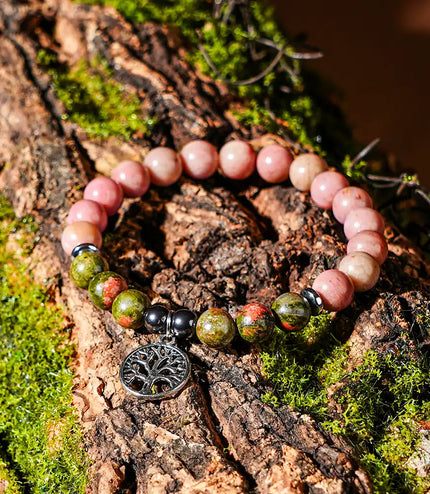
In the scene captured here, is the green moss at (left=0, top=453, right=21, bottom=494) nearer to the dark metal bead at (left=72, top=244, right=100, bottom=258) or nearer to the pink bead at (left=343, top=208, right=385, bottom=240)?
the dark metal bead at (left=72, top=244, right=100, bottom=258)

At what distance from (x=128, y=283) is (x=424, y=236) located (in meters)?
1.23

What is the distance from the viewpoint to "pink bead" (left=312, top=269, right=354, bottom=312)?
5.28 ft

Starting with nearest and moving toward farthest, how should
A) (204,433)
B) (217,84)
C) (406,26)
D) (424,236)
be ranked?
(204,433) → (424,236) → (217,84) → (406,26)

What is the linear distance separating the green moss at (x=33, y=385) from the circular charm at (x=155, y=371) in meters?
0.19

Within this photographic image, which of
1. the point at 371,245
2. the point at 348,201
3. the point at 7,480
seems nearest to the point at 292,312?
the point at 371,245

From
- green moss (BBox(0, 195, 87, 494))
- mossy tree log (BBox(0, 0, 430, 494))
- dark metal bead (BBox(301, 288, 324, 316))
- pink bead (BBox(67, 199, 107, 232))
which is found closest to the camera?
mossy tree log (BBox(0, 0, 430, 494))

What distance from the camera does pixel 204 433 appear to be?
137 centimetres

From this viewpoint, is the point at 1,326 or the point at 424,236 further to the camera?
the point at 424,236

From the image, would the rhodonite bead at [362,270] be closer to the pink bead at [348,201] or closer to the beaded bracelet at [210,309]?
the beaded bracelet at [210,309]

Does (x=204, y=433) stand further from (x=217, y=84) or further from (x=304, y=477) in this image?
(x=217, y=84)

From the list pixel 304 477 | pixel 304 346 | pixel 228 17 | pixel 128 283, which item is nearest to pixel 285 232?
pixel 304 346

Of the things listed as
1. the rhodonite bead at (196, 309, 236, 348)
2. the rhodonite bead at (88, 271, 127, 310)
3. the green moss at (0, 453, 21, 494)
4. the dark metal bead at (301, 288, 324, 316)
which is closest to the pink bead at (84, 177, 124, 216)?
the rhodonite bead at (88, 271, 127, 310)

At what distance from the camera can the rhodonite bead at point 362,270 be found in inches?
64.8

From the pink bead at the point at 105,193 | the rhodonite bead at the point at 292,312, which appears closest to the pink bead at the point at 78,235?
the pink bead at the point at 105,193
